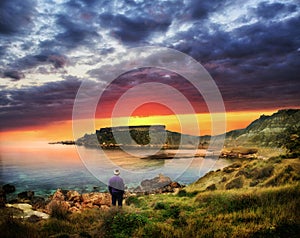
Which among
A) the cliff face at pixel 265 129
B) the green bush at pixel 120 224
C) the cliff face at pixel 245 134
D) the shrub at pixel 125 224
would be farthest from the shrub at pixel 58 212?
the cliff face at pixel 265 129

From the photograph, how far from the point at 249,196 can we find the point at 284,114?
445 ft

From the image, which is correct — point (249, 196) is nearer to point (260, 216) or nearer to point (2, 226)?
point (260, 216)

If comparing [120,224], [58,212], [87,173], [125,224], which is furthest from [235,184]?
[87,173]

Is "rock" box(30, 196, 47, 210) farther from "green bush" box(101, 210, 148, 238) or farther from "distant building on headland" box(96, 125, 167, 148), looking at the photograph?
"distant building on headland" box(96, 125, 167, 148)

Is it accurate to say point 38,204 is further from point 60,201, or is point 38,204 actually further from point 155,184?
point 155,184

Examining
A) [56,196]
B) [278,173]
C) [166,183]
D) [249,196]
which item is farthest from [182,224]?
[166,183]

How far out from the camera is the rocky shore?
14.4 m

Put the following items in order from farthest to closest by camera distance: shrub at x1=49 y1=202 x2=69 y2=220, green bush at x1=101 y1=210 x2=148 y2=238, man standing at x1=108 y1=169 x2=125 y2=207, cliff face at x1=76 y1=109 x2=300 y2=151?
cliff face at x1=76 y1=109 x2=300 y2=151 → man standing at x1=108 y1=169 x2=125 y2=207 → shrub at x1=49 y1=202 x2=69 y2=220 → green bush at x1=101 y1=210 x2=148 y2=238

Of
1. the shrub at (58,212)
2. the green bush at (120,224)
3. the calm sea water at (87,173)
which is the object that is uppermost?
the green bush at (120,224)

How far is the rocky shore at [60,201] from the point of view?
1445 cm

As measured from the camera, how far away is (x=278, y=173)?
18469mm

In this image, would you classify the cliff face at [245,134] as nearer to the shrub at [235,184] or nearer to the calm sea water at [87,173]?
the calm sea water at [87,173]

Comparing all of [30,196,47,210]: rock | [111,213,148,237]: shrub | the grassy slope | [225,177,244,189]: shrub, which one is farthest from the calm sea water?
[111,213,148,237]: shrub

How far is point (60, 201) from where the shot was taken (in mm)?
17281
